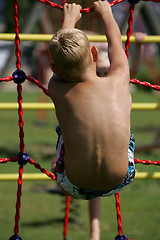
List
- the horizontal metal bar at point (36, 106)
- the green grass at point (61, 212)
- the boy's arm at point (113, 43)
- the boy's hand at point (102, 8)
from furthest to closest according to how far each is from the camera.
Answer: the green grass at point (61, 212) < the horizontal metal bar at point (36, 106) < the boy's hand at point (102, 8) < the boy's arm at point (113, 43)

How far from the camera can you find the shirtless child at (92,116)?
5.75ft

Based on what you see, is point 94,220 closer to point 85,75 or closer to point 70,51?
point 85,75

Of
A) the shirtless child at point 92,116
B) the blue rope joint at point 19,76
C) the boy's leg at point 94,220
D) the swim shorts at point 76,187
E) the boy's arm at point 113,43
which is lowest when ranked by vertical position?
the boy's leg at point 94,220

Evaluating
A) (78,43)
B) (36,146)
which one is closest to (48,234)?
(78,43)

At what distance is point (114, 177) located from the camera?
182 centimetres

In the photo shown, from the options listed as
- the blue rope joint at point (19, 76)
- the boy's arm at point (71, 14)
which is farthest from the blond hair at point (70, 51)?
the blue rope joint at point (19, 76)

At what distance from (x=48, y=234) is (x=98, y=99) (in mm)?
1777

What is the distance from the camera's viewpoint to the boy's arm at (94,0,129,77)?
1836mm

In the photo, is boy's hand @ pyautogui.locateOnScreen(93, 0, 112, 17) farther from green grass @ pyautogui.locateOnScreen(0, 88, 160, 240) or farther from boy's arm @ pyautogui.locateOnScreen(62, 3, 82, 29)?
green grass @ pyautogui.locateOnScreen(0, 88, 160, 240)

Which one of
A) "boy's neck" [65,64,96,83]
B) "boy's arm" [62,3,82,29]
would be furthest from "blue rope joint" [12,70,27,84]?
"boy's neck" [65,64,96,83]

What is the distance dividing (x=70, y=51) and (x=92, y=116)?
0.88ft

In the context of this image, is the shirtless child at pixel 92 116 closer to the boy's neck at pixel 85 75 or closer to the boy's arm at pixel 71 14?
the boy's neck at pixel 85 75

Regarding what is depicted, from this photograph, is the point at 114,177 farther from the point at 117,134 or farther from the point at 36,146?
the point at 36,146

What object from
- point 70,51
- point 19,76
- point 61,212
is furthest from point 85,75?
point 61,212
